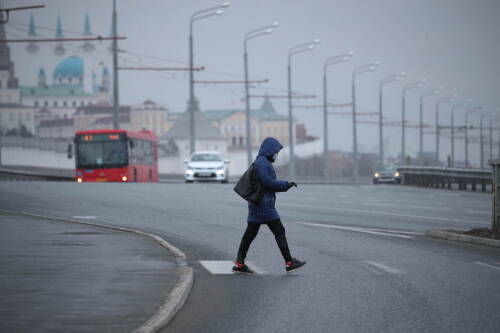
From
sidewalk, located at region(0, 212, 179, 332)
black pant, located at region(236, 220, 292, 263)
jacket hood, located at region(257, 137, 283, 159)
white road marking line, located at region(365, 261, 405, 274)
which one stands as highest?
jacket hood, located at region(257, 137, 283, 159)

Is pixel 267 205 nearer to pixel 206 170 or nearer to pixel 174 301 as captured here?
pixel 174 301

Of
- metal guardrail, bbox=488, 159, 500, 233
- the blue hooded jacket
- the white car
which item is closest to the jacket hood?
the blue hooded jacket

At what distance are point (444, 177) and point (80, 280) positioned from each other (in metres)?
Answer: 37.5

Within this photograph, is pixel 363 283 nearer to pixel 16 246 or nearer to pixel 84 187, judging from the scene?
pixel 16 246

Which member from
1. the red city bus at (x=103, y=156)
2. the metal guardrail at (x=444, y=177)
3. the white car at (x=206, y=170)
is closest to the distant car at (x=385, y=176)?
the metal guardrail at (x=444, y=177)

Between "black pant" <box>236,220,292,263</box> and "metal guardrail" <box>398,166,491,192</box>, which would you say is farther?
"metal guardrail" <box>398,166,491,192</box>

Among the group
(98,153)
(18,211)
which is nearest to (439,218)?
(18,211)

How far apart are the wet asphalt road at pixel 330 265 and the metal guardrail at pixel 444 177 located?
13952 mm

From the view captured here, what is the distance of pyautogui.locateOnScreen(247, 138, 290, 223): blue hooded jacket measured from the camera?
12.0 metres

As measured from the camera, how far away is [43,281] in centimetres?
1034

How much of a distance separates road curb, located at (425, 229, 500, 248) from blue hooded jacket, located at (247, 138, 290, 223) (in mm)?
4925

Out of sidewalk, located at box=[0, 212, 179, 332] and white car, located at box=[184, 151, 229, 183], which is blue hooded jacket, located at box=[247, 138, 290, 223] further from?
white car, located at box=[184, 151, 229, 183]

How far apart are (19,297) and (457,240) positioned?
941 centimetres

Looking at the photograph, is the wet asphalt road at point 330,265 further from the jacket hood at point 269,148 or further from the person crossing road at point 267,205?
the jacket hood at point 269,148
